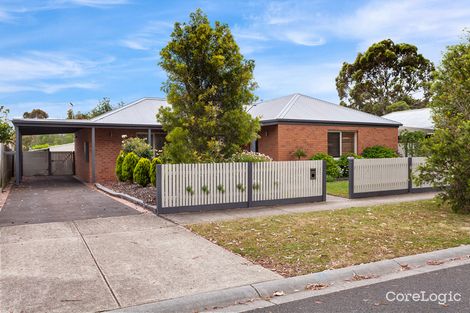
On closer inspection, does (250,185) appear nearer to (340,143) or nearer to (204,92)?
(204,92)

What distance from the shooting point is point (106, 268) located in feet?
18.1

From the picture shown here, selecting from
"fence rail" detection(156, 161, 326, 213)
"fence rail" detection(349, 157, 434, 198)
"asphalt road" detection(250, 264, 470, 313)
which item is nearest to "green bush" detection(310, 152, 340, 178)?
"fence rail" detection(349, 157, 434, 198)

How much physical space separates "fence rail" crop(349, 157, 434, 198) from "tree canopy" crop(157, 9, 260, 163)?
3606 millimetres

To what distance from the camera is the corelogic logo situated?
450 cm

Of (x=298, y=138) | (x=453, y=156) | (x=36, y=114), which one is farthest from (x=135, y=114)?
(x=36, y=114)

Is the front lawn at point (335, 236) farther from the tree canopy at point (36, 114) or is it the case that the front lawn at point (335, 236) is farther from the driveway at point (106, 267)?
the tree canopy at point (36, 114)

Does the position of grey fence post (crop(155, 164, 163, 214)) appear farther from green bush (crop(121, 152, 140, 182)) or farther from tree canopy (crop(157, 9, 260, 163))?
green bush (crop(121, 152, 140, 182))

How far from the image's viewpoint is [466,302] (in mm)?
4418

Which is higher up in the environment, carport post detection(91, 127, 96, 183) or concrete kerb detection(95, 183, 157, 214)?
carport post detection(91, 127, 96, 183)

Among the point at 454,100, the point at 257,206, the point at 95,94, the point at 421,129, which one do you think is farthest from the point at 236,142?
the point at 95,94

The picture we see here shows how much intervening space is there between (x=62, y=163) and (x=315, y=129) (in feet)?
58.3

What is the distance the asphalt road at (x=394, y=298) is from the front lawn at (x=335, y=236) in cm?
78

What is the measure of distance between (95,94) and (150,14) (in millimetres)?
33857

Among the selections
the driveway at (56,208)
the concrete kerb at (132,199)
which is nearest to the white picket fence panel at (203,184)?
the concrete kerb at (132,199)
